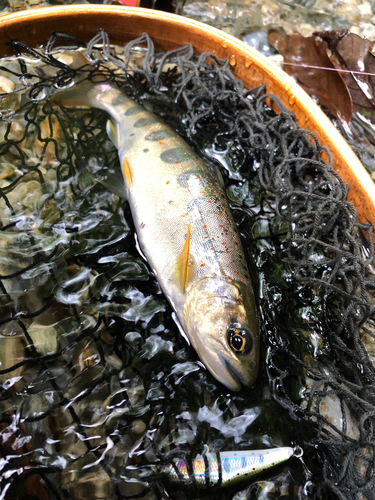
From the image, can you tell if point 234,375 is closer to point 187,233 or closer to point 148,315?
point 148,315

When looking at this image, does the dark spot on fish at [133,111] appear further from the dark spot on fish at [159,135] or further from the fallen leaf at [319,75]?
the fallen leaf at [319,75]

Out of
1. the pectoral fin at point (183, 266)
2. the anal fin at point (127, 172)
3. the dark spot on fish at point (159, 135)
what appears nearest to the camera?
the pectoral fin at point (183, 266)

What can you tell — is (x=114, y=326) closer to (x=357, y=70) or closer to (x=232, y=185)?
(x=232, y=185)

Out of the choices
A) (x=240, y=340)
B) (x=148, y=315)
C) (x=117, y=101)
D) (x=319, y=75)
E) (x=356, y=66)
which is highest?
(x=356, y=66)

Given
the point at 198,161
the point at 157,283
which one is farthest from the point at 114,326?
the point at 198,161

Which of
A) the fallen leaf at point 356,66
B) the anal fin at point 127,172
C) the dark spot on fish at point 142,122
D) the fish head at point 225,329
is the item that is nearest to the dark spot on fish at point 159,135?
the dark spot on fish at point 142,122

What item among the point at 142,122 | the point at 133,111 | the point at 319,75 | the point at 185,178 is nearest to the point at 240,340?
the point at 185,178
